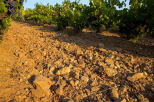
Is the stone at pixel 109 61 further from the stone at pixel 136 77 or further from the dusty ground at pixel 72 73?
the stone at pixel 136 77

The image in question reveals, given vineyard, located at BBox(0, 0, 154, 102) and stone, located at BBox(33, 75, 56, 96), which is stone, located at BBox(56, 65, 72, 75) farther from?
stone, located at BBox(33, 75, 56, 96)

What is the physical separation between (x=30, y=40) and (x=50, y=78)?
3.00m

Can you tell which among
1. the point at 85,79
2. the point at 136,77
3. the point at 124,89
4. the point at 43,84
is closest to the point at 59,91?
the point at 43,84

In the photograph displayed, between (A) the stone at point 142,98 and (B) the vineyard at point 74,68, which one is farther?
(B) the vineyard at point 74,68

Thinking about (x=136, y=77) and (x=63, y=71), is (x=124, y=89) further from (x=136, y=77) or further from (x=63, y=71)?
(x=63, y=71)

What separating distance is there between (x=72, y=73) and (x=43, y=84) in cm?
88

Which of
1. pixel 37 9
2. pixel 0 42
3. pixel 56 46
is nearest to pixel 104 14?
pixel 56 46

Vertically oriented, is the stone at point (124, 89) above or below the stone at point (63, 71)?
below

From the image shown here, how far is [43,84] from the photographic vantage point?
4047 mm

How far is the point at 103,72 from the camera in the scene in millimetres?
4680

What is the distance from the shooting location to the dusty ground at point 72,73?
3.82m

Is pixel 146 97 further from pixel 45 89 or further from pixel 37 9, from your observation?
pixel 37 9

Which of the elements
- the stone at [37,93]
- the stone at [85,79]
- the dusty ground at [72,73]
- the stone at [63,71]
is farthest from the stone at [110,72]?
the stone at [37,93]

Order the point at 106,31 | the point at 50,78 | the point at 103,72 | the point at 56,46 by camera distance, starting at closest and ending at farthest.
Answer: the point at 50,78, the point at 103,72, the point at 56,46, the point at 106,31
